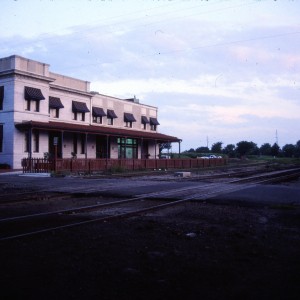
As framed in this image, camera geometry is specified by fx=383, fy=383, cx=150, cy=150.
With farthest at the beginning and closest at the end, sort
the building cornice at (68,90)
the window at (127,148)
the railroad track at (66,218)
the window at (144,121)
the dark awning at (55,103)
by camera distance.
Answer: the window at (144,121), the window at (127,148), the building cornice at (68,90), the dark awning at (55,103), the railroad track at (66,218)

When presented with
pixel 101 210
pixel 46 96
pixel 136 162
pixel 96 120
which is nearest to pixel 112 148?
pixel 96 120

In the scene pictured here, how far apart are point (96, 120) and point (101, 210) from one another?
1292 inches

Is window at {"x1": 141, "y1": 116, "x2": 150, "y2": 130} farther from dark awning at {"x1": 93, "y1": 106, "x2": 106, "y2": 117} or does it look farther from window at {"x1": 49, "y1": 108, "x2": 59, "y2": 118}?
window at {"x1": 49, "y1": 108, "x2": 59, "y2": 118}

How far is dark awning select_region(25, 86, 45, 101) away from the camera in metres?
31.7

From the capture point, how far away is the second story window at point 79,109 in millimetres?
37938

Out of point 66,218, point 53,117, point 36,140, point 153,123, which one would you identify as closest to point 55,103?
point 53,117

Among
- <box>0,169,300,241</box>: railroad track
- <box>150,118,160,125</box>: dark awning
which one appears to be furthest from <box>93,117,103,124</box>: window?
<box>0,169,300,241</box>: railroad track

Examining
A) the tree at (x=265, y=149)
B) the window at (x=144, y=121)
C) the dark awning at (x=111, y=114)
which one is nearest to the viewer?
the dark awning at (x=111, y=114)

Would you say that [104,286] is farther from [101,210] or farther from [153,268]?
[101,210]

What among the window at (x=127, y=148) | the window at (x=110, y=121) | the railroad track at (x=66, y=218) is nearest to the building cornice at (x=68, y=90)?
the window at (x=110, y=121)

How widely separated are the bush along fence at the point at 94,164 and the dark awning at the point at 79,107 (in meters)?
7.44

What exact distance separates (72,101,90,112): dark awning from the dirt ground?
102ft

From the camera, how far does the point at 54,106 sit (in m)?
35.3

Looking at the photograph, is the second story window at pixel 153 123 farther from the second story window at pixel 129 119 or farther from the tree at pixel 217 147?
the tree at pixel 217 147
